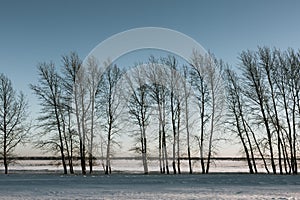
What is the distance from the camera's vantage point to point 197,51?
31062mm

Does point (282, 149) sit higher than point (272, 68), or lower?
lower

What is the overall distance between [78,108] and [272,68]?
57.2ft

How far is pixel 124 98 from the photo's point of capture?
31.5m

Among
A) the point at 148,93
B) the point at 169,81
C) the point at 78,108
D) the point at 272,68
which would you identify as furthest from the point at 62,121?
the point at 272,68

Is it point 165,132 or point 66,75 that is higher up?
point 66,75

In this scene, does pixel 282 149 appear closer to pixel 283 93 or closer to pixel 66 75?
pixel 283 93

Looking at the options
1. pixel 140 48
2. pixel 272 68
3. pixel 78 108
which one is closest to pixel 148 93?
pixel 140 48

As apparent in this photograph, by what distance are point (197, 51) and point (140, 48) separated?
5437mm

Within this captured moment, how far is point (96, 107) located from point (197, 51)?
10860 millimetres

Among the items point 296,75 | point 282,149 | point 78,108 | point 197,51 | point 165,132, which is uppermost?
point 197,51

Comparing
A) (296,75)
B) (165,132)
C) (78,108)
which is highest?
(296,75)

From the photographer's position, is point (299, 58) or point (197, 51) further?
point (197, 51)

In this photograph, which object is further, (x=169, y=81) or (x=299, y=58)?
(x=169, y=81)

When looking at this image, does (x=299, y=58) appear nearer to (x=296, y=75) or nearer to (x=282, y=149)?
(x=296, y=75)
